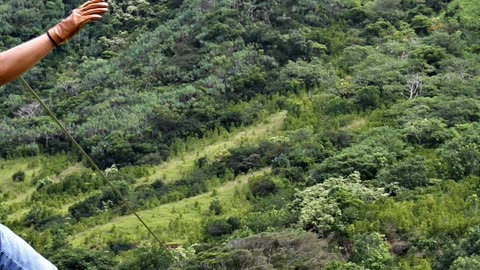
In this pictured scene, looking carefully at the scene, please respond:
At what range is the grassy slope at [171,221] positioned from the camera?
21.1m

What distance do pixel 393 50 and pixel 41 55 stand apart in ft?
109

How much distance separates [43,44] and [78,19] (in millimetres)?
141

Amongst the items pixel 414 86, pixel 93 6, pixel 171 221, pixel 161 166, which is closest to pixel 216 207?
pixel 171 221

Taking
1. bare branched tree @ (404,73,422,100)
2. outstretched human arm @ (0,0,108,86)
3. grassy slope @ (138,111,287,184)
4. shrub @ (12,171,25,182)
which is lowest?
shrub @ (12,171,25,182)

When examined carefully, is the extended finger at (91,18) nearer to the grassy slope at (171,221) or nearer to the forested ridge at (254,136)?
the forested ridge at (254,136)

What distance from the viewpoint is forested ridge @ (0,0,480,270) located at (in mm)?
17297

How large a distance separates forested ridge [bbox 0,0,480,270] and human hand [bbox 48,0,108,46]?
1221 centimetres

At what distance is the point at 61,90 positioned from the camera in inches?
1548

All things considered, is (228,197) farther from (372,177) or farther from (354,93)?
(354,93)

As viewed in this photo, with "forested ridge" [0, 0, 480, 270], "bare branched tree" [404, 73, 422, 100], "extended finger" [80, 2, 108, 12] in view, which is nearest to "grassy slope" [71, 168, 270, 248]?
"forested ridge" [0, 0, 480, 270]

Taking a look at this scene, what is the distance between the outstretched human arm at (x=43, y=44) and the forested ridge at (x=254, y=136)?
12.2m

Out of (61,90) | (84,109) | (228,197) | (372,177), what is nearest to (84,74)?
(61,90)

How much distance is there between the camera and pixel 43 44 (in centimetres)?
179

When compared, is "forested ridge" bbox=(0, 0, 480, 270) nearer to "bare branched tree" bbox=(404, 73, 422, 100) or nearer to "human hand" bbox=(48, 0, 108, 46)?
"bare branched tree" bbox=(404, 73, 422, 100)
